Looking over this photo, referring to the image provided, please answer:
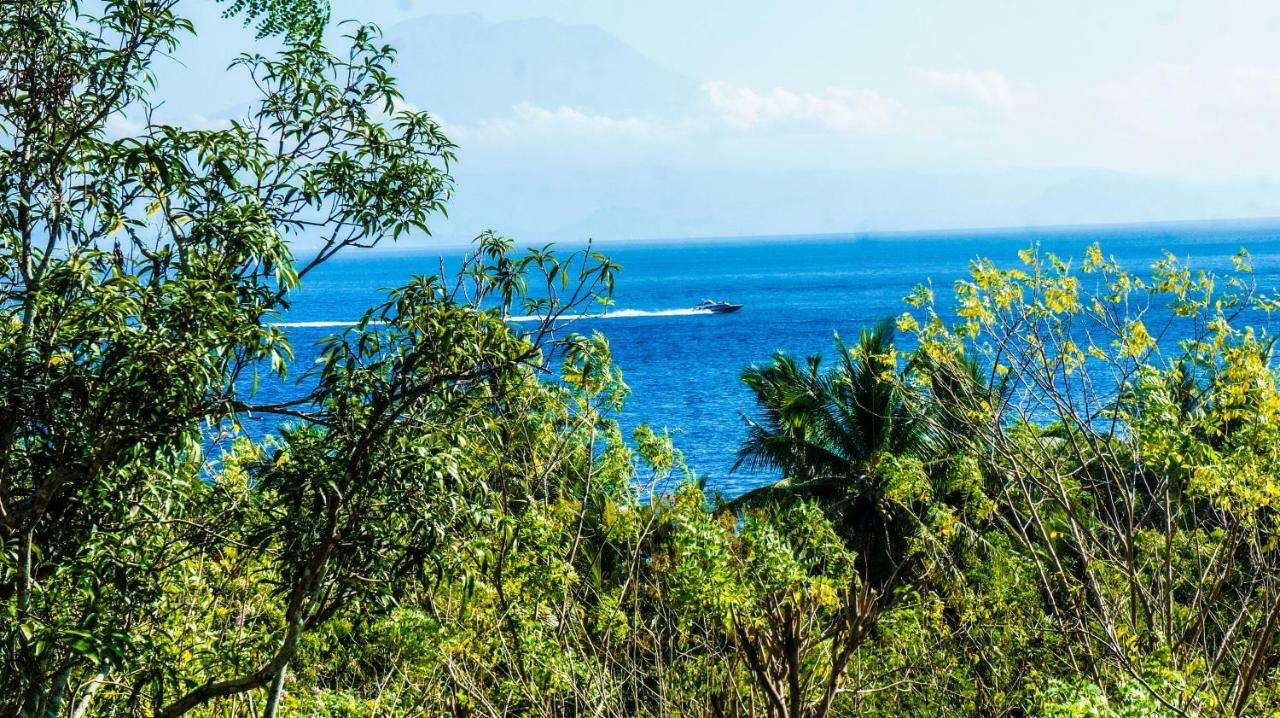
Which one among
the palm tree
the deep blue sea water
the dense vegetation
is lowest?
the deep blue sea water

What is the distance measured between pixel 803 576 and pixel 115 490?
5.41 meters

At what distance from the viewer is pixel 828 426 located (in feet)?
73.6

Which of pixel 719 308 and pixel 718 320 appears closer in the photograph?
pixel 718 320

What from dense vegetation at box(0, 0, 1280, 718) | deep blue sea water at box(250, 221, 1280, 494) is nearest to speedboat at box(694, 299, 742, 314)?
deep blue sea water at box(250, 221, 1280, 494)

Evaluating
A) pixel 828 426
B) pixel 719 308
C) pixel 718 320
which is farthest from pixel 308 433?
pixel 719 308

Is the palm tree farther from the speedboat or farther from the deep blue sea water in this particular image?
the speedboat

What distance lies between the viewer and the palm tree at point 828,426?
71.5 ft

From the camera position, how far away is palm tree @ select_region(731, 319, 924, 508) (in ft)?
71.5

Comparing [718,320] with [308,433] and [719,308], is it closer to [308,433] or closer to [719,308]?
[719,308]

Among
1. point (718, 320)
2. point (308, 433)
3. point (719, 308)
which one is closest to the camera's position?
point (308, 433)

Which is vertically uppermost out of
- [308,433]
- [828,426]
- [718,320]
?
[308,433]

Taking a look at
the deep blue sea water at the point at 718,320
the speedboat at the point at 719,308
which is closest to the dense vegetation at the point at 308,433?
the deep blue sea water at the point at 718,320

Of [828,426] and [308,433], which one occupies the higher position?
[308,433]

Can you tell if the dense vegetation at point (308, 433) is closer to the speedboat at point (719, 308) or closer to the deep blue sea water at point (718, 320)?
the deep blue sea water at point (718, 320)
